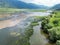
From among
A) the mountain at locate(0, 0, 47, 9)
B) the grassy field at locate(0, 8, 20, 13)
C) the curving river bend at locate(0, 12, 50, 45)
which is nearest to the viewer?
the curving river bend at locate(0, 12, 50, 45)

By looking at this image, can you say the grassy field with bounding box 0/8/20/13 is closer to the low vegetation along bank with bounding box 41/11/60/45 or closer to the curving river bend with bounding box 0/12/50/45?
the curving river bend with bounding box 0/12/50/45

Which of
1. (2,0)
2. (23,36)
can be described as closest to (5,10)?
(2,0)

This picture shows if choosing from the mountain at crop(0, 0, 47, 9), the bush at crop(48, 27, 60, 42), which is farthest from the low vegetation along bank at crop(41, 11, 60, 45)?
the mountain at crop(0, 0, 47, 9)

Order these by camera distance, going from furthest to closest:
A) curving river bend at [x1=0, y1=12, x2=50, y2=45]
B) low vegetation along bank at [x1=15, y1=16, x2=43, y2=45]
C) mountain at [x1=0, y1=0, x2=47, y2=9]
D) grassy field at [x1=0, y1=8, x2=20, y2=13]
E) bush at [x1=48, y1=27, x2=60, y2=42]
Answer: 1. mountain at [x1=0, y1=0, x2=47, y2=9]
2. grassy field at [x1=0, y1=8, x2=20, y2=13]
3. curving river bend at [x1=0, y1=12, x2=50, y2=45]
4. low vegetation along bank at [x1=15, y1=16, x2=43, y2=45]
5. bush at [x1=48, y1=27, x2=60, y2=42]

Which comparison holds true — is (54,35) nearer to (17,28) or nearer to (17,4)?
(17,28)

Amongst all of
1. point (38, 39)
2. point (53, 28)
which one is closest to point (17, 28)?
point (38, 39)

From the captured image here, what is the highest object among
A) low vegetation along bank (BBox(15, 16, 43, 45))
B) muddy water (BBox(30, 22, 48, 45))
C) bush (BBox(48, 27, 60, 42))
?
bush (BBox(48, 27, 60, 42))

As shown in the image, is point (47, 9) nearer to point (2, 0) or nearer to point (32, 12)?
point (32, 12)

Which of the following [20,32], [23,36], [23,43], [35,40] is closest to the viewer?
[23,43]
